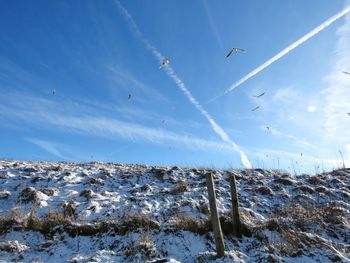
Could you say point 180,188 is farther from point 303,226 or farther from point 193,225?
point 303,226

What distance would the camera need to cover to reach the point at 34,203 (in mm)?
10555

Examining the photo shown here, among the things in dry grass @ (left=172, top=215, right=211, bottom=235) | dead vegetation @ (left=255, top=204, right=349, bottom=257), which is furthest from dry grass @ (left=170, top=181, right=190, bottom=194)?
dead vegetation @ (left=255, top=204, right=349, bottom=257)

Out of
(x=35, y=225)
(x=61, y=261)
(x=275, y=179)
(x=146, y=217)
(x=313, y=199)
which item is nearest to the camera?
(x=61, y=261)

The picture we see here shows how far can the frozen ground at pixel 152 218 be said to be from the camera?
339 inches

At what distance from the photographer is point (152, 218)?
1017cm

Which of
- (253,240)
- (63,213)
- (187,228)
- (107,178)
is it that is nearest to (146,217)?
(187,228)

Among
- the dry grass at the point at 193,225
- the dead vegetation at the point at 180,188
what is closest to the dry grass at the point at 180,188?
the dead vegetation at the point at 180,188

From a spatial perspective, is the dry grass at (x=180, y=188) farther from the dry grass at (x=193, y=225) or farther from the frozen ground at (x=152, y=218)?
the dry grass at (x=193, y=225)

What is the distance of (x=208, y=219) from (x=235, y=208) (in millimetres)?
833

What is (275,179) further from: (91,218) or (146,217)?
(91,218)

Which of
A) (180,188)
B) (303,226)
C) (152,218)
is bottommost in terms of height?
(303,226)

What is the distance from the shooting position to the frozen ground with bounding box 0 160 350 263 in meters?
8.61

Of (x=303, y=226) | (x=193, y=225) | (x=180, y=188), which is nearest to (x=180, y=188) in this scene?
(x=180, y=188)

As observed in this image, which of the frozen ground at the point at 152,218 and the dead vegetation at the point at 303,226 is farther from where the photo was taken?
the dead vegetation at the point at 303,226
